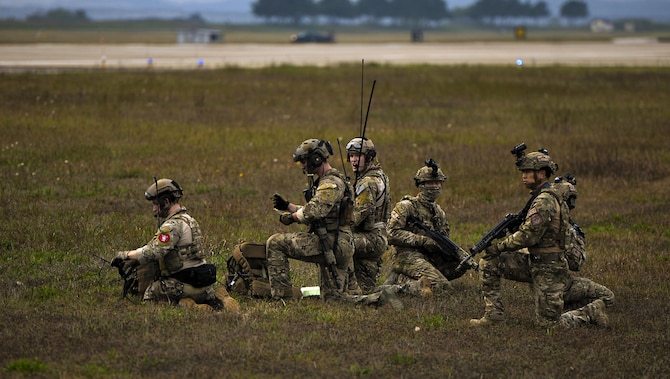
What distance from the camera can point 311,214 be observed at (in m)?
11.2

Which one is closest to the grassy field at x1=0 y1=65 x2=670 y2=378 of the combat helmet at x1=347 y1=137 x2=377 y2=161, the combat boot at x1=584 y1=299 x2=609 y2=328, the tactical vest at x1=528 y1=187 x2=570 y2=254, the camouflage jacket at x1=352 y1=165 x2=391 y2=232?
the combat boot at x1=584 y1=299 x2=609 y2=328

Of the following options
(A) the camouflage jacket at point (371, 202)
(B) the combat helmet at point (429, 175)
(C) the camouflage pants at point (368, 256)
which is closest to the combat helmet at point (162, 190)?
(A) the camouflage jacket at point (371, 202)

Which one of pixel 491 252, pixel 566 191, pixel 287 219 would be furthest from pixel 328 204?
pixel 566 191

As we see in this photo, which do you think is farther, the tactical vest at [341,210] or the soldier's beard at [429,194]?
the soldier's beard at [429,194]

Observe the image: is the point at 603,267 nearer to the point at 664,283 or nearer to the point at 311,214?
the point at 664,283

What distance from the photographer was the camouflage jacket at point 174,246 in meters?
10.9

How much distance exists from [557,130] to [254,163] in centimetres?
1036

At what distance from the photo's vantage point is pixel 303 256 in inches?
457

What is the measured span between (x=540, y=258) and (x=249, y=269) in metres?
3.32

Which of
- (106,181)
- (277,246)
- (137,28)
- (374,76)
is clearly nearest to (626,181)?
(106,181)

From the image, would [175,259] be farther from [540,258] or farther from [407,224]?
[540,258]

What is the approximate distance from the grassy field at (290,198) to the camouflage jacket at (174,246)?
506 millimetres

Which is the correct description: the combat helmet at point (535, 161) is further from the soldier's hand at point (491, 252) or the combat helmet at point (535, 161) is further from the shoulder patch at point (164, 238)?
the shoulder patch at point (164, 238)

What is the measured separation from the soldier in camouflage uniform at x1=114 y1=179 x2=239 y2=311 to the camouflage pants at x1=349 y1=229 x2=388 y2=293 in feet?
5.78
